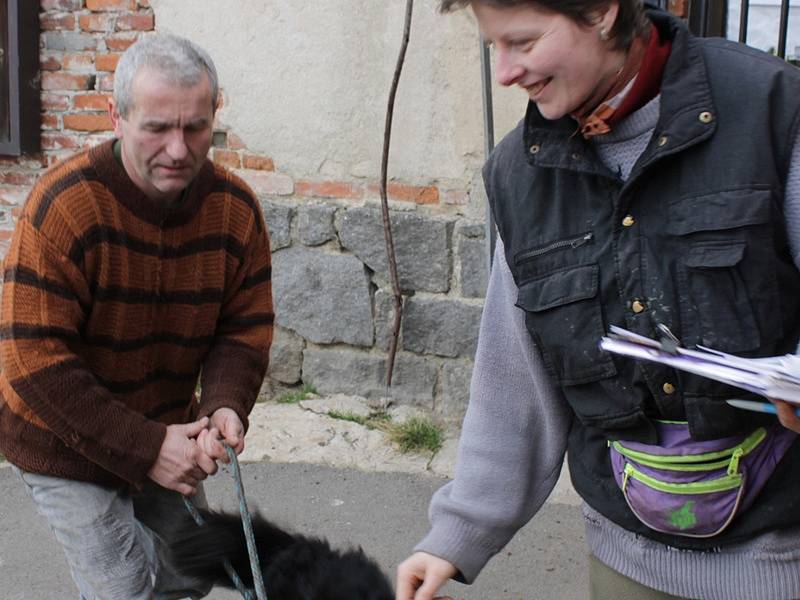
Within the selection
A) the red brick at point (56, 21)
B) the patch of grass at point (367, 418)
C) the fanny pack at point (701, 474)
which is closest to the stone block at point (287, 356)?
the patch of grass at point (367, 418)

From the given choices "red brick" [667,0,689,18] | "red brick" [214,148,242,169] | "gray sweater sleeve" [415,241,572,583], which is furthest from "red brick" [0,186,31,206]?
"gray sweater sleeve" [415,241,572,583]

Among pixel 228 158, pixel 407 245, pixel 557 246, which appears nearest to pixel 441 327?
pixel 407 245

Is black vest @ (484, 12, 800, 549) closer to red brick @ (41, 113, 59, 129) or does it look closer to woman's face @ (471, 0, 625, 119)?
woman's face @ (471, 0, 625, 119)

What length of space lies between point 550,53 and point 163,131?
1.18 m

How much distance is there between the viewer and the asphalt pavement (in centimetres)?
395

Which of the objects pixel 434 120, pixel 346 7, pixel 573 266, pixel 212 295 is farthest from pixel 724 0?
pixel 573 266

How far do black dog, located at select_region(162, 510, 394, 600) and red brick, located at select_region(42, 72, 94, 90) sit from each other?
11.3 feet

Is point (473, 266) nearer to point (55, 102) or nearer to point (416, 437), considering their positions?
point (416, 437)

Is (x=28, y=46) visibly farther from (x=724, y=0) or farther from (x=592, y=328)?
(x=592, y=328)

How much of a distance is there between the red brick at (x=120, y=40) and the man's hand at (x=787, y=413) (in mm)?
4381

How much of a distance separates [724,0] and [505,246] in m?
2.99

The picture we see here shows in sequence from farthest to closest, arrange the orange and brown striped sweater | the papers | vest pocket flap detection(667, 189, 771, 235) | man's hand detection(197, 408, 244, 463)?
man's hand detection(197, 408, 244, 463) < the orange and brown striped sweater < vest pocket flap detection(667, 189, 771, 235) < the papers

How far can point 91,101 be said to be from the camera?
5.38 meters

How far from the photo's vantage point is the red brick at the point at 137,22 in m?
5.21
